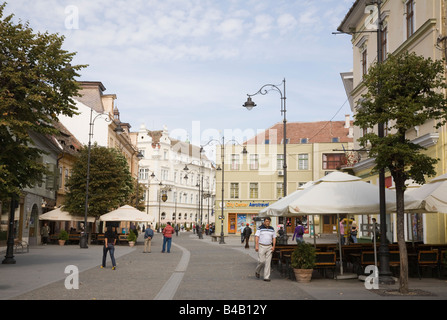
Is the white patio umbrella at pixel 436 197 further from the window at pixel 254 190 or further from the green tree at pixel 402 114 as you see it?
the window at pixel 254 190

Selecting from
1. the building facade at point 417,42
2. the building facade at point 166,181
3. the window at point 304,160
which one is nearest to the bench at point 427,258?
the building facade at point 417,42

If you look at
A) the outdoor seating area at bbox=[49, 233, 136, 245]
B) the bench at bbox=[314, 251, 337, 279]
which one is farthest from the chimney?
the bench at bbox=[314, 251, 337, 279]

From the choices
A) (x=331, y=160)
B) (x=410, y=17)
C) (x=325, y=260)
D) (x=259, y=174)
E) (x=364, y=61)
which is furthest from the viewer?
(x=259, y=174)

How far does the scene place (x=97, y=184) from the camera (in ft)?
120

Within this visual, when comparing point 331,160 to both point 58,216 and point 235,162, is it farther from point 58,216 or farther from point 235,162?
point 58,216

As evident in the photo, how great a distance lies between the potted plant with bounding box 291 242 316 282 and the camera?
538 inches

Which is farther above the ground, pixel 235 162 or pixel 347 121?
pixel 347 121

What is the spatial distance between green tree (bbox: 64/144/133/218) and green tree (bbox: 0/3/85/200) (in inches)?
725

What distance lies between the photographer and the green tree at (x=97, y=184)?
1425 inches

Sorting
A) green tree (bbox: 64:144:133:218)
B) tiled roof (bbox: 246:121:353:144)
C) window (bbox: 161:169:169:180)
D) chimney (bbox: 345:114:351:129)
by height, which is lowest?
green tree (bbox: 64:144:133:218)

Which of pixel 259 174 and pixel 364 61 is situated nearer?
pixel 364 61

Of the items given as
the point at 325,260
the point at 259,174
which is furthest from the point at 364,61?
the point at 259,174

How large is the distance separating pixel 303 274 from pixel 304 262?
0.33 m

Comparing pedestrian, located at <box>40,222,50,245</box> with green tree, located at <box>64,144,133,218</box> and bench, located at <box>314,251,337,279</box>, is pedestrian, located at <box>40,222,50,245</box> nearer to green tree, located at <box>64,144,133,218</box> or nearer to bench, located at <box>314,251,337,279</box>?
green tree, located at <box>64,144,133,218</box>
